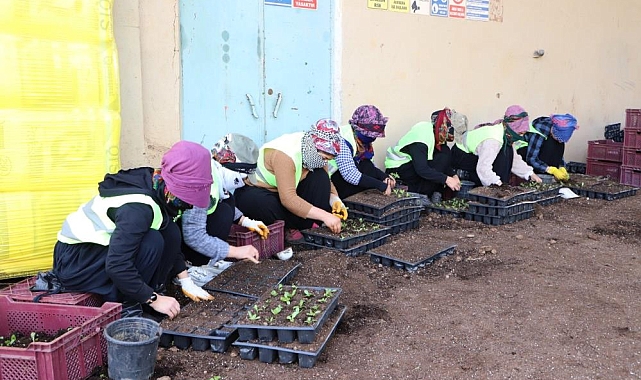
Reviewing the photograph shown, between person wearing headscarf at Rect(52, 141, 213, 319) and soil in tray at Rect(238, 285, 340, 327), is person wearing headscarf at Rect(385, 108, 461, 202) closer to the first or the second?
soil in tray at Rect(238, 285, 340, 327)

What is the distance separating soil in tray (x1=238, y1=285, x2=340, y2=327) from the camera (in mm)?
3099

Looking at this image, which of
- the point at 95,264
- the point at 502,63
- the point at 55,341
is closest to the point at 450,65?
the point at 502,63

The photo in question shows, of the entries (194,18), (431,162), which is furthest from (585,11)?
(194,18)

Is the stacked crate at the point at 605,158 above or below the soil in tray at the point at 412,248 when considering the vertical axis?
above

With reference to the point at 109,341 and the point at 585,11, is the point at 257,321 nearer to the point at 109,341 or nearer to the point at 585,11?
the point at 109,341

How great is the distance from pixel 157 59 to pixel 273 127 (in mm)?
1491

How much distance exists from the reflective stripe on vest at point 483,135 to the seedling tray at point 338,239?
2.26 metres

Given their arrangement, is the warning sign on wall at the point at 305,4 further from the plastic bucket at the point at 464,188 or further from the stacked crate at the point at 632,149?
the stacked crate at the point at 632,149

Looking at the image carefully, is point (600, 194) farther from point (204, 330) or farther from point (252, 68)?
point (204, 330)

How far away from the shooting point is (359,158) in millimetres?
6164

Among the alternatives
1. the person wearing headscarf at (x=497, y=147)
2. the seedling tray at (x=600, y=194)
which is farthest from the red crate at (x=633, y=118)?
the person wearing headscarf at (x=497, y=147)

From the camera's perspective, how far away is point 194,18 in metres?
5.87

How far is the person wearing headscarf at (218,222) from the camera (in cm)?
385

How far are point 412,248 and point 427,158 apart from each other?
189cm
